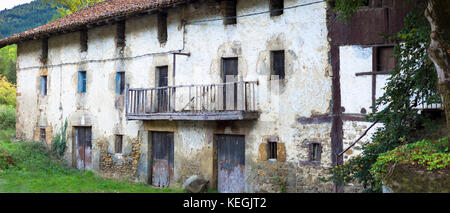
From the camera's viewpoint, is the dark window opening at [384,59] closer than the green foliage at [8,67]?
Yes

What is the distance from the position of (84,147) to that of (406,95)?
13658 mm

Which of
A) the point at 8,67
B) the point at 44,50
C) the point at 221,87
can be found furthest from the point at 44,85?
the point at 8,67

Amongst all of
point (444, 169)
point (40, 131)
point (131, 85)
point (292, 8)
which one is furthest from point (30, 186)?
point (444, 169)

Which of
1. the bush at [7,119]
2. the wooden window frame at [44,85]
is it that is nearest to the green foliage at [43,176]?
the wooden window frame at [44,85]

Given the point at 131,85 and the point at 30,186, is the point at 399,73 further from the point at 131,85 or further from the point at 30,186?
the point at 30,186

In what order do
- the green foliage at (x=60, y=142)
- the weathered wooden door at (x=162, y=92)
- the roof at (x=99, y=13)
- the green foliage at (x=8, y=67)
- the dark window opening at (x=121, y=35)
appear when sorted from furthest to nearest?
the green foliage at (x=8, y=67), the green foliage at (x=60, y=142), the dark window opening at (x=121, y=35), the weathered wooden door at (x=162, y=92), the roof at (x=99, y=13)

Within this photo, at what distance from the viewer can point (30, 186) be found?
1569cm

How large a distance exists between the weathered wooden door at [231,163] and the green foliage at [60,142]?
840cm

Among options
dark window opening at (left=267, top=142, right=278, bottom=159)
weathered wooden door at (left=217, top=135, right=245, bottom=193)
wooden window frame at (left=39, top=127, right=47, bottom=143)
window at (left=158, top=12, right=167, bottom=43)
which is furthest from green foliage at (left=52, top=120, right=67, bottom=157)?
dark window opening at (left=267, top=142, right=278, bottom=159)

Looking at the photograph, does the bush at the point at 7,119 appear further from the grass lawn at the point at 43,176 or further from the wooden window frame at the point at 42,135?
the grass lawn at the point at 43,176

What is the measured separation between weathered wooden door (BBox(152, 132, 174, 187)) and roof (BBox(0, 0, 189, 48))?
4.20m

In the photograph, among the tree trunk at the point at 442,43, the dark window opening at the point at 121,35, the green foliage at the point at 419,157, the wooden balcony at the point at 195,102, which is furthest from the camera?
the dark window opening at the point at 121,35

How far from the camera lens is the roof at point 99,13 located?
16.1m
